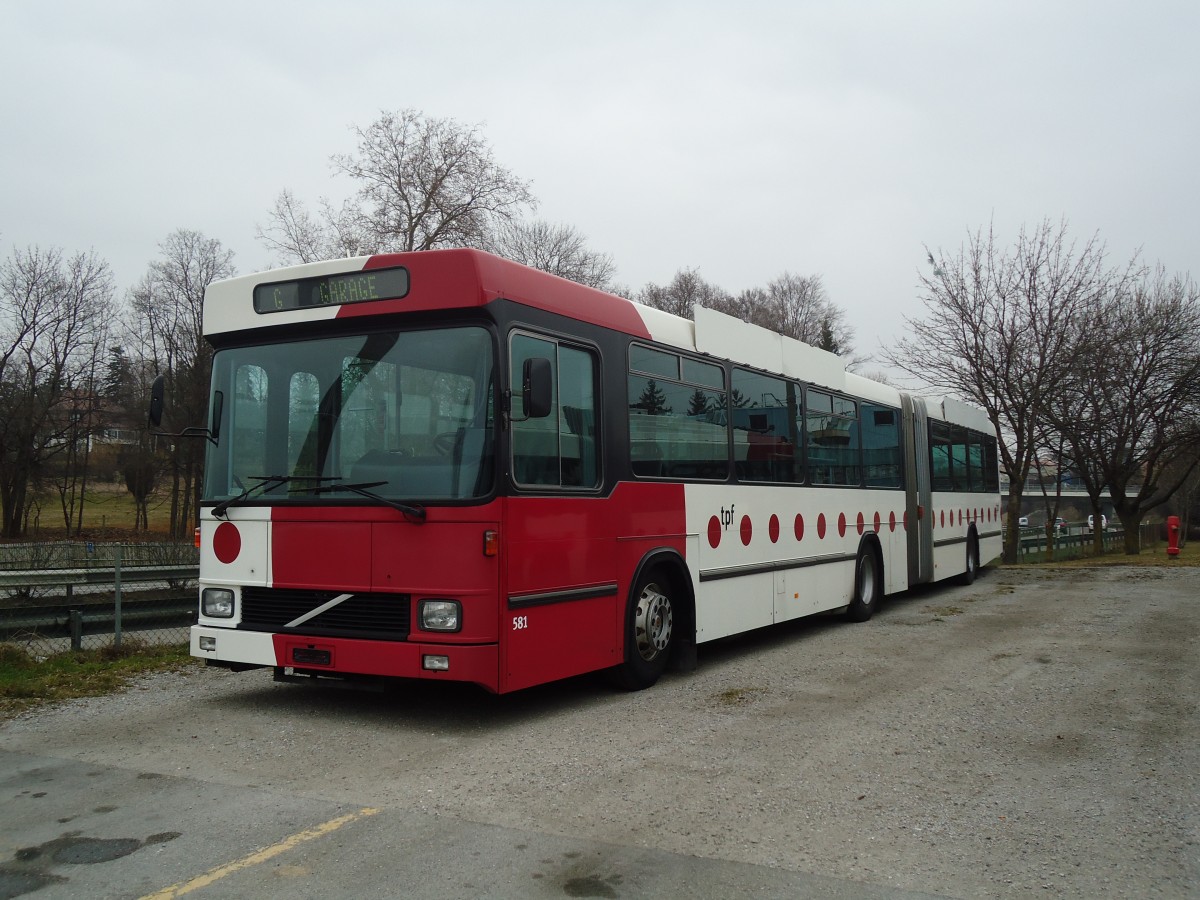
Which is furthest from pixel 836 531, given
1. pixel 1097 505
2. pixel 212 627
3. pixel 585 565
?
pixel 1097 505

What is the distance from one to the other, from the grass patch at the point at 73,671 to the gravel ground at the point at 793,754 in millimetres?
309

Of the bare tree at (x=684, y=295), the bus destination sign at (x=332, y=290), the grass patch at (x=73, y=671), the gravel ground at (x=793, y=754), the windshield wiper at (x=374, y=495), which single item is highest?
the bare tree at (x=684, y=295)

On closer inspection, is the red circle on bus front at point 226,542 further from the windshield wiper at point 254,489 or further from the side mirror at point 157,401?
the side mirror at point 157,401

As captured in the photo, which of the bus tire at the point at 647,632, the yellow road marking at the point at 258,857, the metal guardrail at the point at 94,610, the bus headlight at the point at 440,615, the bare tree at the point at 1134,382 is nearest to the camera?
the yellow road marking at the point at 258,857

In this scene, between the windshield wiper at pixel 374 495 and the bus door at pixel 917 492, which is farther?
the bus door at pixel 917 492

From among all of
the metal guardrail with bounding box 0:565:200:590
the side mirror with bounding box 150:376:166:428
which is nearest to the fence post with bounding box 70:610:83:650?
the metal guardrail with bounding box 0:565:200:590

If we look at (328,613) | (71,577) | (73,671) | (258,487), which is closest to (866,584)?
(328,613)

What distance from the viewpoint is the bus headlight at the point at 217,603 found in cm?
720

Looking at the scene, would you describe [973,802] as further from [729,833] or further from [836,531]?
[836,531]

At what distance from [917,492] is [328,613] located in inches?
419

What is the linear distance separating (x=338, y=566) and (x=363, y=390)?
120 centimetres

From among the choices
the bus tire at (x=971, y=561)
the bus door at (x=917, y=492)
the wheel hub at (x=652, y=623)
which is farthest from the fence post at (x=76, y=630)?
the bus tire at (x=971, y=561)

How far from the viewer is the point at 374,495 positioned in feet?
21.6

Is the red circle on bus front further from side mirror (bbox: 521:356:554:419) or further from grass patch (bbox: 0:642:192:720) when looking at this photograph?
side mirror (bbox: 521:356:554:419)
